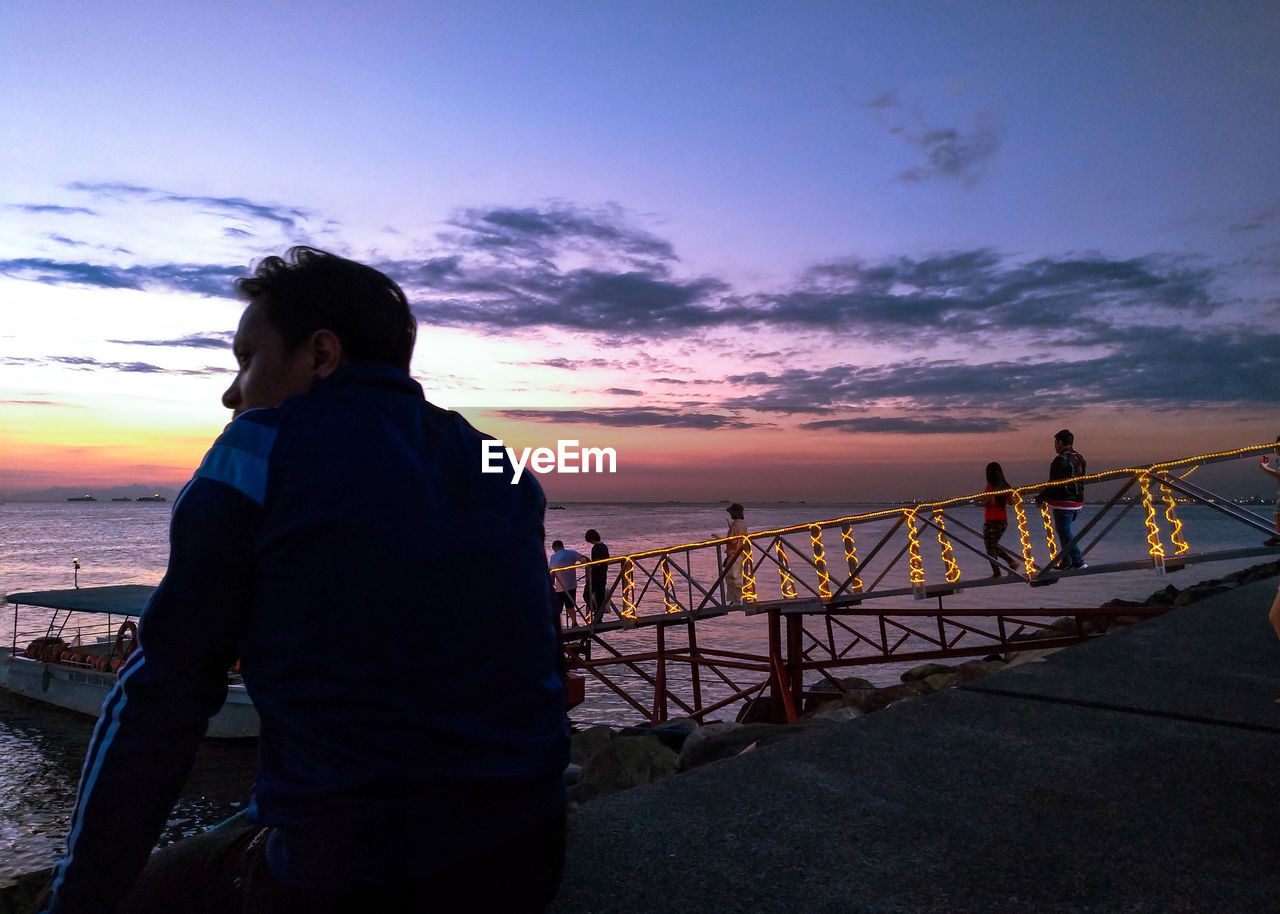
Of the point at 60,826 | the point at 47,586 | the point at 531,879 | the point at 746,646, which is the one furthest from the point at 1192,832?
the point at 47,586

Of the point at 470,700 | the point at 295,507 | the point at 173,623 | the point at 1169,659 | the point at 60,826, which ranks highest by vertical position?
the point at 295,507

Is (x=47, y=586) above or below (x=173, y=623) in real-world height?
below

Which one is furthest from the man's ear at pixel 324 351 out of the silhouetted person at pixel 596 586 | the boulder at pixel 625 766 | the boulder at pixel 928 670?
the silhouetted person at pixel 596 586

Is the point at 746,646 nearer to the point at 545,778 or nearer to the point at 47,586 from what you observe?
the point at 545,778

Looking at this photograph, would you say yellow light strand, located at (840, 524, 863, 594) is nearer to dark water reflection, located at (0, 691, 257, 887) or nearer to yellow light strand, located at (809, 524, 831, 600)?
yellow light strand, located at (809, 524, 831, 600)

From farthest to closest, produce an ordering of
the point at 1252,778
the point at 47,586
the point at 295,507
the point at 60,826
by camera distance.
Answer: the point at 47,586 → the point at 60,826 → the point at 1252,778 → the point at 295,507

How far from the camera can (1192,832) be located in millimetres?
2627

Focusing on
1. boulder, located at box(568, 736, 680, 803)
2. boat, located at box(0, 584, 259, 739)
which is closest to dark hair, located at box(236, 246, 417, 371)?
boulder, located at box(568, 736, 680, 803)

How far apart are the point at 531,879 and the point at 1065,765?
2.87 metres

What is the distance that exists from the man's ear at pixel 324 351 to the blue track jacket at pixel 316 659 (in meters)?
0.27

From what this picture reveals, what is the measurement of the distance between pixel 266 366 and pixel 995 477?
45.1 ft

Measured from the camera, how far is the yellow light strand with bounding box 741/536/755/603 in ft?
48.1

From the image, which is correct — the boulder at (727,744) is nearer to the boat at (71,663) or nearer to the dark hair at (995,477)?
the dark hair at (995,477)

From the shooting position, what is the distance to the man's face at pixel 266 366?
1479mm
